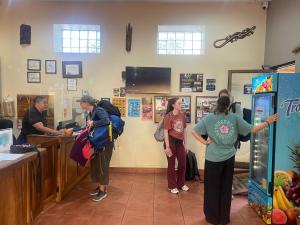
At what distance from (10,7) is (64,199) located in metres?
3.58

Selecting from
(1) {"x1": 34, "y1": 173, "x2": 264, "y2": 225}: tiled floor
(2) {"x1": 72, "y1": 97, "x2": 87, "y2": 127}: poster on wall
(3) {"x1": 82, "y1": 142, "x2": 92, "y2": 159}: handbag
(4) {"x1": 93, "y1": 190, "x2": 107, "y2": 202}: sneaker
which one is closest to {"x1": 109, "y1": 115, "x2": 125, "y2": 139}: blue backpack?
(3) {"x1": 82, "y1": 142, "x2": 92, "y2": 159}: handbag

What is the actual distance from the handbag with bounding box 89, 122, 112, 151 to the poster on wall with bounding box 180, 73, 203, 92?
1.93 metres

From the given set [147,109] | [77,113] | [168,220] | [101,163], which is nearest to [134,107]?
[147,109]

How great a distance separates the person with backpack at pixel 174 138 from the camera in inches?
158

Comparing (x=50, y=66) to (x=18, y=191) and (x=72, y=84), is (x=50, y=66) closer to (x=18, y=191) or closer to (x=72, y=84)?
(x=72, y=84)

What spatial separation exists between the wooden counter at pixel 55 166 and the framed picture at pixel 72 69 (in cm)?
152

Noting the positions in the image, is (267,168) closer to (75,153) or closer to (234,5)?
(75,153)

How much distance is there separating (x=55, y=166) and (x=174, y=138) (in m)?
1.71

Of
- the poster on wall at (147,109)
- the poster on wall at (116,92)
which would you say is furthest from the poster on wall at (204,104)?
the poster on wall at (116,92)

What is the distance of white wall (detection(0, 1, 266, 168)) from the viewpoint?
15.9 ft

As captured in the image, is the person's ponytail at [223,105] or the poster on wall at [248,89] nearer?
the person's ponytail at [223,105]

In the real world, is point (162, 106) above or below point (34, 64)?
below

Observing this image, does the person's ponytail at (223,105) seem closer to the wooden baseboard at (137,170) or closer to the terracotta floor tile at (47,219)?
the terracotta floor tile at (47,219)

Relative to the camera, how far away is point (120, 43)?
4.93 metres
